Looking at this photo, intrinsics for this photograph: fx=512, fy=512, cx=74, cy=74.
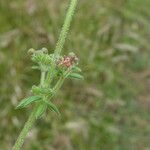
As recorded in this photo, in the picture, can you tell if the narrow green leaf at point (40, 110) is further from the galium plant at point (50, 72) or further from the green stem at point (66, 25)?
the green stem at point (66, 25)

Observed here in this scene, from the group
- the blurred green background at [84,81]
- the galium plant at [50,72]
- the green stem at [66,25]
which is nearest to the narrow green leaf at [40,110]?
the galium plant at [50,72]

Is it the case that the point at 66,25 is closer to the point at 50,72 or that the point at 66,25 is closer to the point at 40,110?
the point at 50,72

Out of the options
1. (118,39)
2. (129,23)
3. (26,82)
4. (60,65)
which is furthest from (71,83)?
(60,65)

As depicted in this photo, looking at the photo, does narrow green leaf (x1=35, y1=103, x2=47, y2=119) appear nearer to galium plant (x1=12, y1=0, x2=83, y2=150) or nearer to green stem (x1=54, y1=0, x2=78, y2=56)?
galium plant (x1=12, y1=0, x2=83, y2=150)

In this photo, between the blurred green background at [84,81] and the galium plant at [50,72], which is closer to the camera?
the galium plant at [50,72]

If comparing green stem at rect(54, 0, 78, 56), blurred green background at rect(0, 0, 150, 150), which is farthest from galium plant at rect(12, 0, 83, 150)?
blurred green background at rect(0, 0, 150, 150)

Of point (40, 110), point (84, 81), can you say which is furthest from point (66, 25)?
point (84, 81)

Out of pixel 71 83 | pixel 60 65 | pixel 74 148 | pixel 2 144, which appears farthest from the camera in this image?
pixel 71 83

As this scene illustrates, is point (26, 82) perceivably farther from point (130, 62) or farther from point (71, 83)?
point (130, 62)
